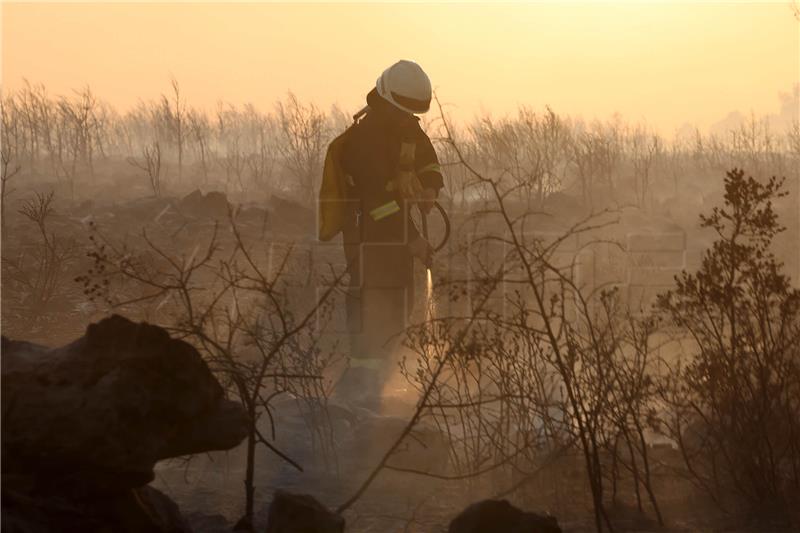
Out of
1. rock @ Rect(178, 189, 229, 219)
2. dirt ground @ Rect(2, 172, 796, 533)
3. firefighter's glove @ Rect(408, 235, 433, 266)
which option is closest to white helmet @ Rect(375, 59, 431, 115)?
firefighter's glove @ Rect(408, 235, 433, 266)

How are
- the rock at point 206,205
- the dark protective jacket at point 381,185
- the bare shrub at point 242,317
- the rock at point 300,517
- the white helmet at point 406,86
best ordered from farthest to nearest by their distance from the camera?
the rock at point 206,205
the dark protective jacket at point 381,185
the white helmet at point 406,86
the bare shrub at point 242,317
the rock at point 300,517

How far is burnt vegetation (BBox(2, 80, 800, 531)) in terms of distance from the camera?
4.07 m

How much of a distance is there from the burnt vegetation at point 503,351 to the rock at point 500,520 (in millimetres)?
11

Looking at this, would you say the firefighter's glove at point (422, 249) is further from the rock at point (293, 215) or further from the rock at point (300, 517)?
the rock at point (293, 215)

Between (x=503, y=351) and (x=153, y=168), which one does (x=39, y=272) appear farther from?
(x=153, y=168)

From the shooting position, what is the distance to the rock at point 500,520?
3.59m

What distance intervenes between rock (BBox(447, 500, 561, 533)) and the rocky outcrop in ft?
2.97

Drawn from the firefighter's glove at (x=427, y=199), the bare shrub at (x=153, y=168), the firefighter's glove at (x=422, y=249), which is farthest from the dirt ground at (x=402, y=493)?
the bare shrub at (x=153, y=168)

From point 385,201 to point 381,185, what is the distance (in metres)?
0.10

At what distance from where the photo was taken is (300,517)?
3.58m

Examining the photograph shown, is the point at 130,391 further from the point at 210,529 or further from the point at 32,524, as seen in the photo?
the point at 210,529

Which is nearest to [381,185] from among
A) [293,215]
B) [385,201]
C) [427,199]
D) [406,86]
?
[385,201]

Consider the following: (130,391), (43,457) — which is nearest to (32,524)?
(43,457)

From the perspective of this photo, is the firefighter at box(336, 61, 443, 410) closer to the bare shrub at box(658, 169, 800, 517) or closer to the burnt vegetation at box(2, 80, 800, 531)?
the burnt vegetation at box(2, 80, 800, 531)
